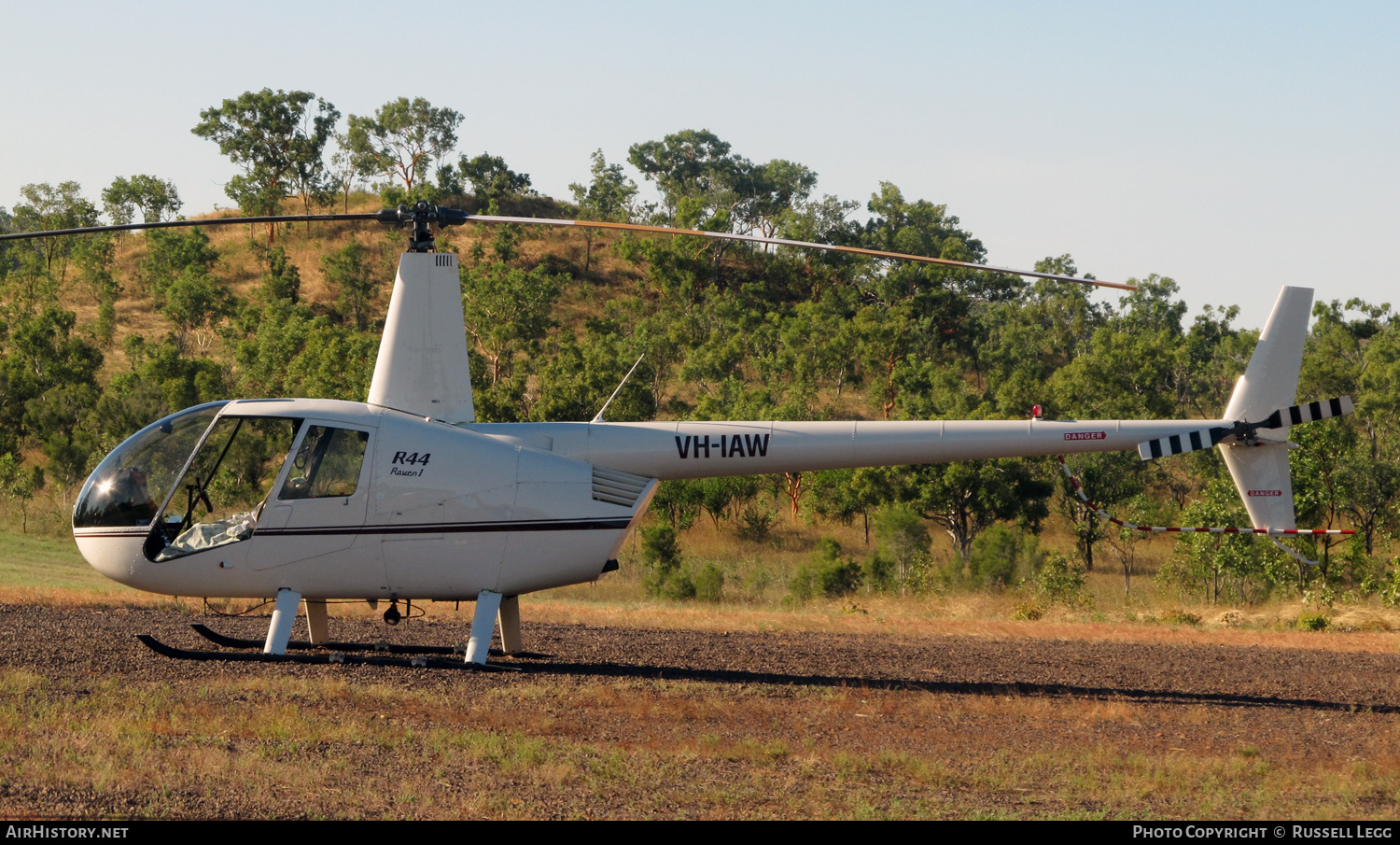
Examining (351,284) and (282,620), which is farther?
(351,284)

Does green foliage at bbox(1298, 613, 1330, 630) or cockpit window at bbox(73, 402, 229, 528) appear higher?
cockpit window at bbox(73, 402, 229, 528)

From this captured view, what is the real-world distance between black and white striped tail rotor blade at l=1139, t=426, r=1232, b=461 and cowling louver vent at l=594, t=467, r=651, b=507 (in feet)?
17.0

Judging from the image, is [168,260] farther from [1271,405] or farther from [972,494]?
[1271,405]

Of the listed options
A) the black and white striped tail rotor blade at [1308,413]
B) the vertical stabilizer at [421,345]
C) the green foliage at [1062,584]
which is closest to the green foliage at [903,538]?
the green foliage at [1062,584]

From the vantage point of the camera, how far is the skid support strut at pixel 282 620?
12.2 meters

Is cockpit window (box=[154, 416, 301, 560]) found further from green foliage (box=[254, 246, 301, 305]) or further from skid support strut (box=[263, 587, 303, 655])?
green foliage (box=[254, 246, 301, 305])

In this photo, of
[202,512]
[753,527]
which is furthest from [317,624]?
[753,527]

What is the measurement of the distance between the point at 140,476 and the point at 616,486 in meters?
4.82

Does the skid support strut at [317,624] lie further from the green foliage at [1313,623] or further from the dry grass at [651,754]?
the green foliage at [1313,623]

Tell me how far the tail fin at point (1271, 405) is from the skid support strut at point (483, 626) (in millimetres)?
7704

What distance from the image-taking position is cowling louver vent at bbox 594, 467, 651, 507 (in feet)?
41.2

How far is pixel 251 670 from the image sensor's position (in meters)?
11.8

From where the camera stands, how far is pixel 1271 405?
12.2 metres

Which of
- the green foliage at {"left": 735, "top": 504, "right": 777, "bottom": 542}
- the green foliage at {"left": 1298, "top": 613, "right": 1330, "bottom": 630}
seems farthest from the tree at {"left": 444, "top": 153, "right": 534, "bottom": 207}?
the green foliage at {"left": 1298, "top": 613, "right": 1330, "bottom": 630}
